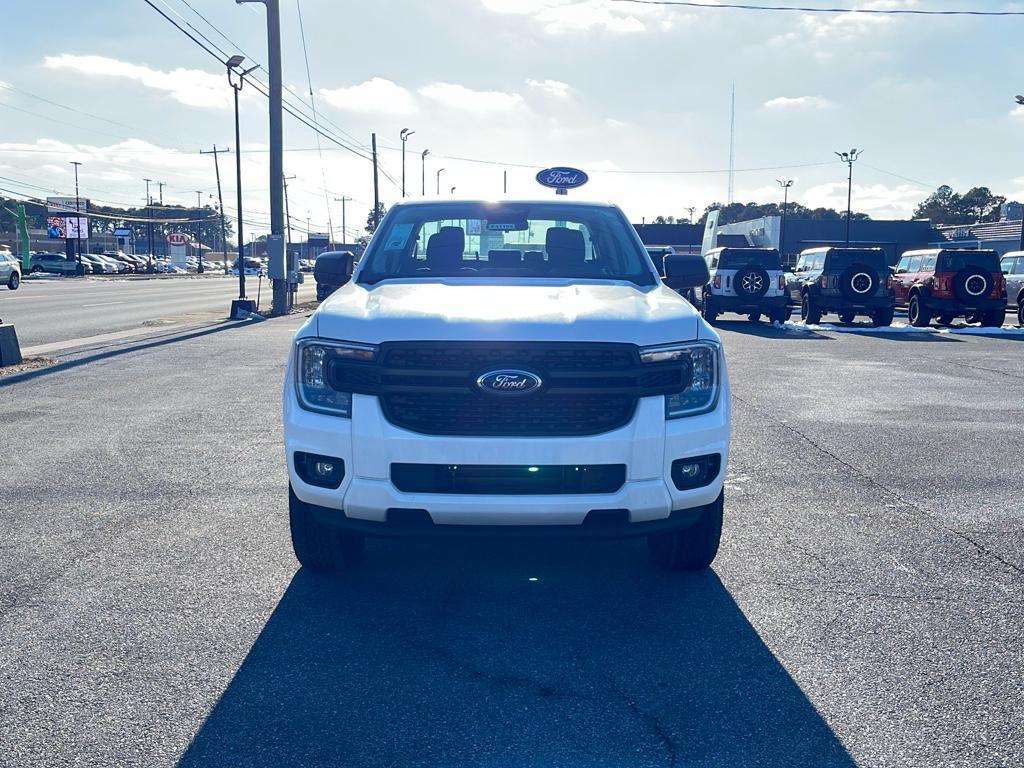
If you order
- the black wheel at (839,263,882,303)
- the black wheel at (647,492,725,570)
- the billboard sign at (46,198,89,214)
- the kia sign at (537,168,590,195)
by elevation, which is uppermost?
the billboard sign at (46,198,89,214)

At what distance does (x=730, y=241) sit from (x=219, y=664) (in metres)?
45.2

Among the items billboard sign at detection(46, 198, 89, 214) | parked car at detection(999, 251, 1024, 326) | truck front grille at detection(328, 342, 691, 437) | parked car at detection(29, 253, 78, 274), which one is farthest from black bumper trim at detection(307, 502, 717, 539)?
billboard sign at detection(46, 198, 89, 214)

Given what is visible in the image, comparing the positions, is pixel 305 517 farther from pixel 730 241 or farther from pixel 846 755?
pixel 730 241

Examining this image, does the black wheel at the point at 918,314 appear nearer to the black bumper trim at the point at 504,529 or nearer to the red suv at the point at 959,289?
the red suv at the point at 959,289

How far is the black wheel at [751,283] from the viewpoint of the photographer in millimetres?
22047

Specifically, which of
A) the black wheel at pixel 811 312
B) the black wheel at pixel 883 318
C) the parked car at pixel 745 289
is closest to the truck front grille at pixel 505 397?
the parked car at pixel 745 289

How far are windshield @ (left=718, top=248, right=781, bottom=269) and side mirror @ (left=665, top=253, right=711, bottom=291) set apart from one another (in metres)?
17.5

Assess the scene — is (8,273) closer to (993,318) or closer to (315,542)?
(993,318)

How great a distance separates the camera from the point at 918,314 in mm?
22250

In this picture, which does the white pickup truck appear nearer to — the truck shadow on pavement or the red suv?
the truck shadow on pavement

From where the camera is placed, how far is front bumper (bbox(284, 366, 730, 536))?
12.4 feet

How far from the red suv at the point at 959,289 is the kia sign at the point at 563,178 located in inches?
359

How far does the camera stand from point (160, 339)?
16.9m

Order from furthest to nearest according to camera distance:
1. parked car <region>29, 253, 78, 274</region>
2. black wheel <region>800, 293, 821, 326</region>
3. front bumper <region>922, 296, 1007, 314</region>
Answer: parked car <region>29, 253, 78, 274</region>, black wheel <region>800, 293, 821, 326</region>, front bumper <region>922, 296, 1007, 314</region>
